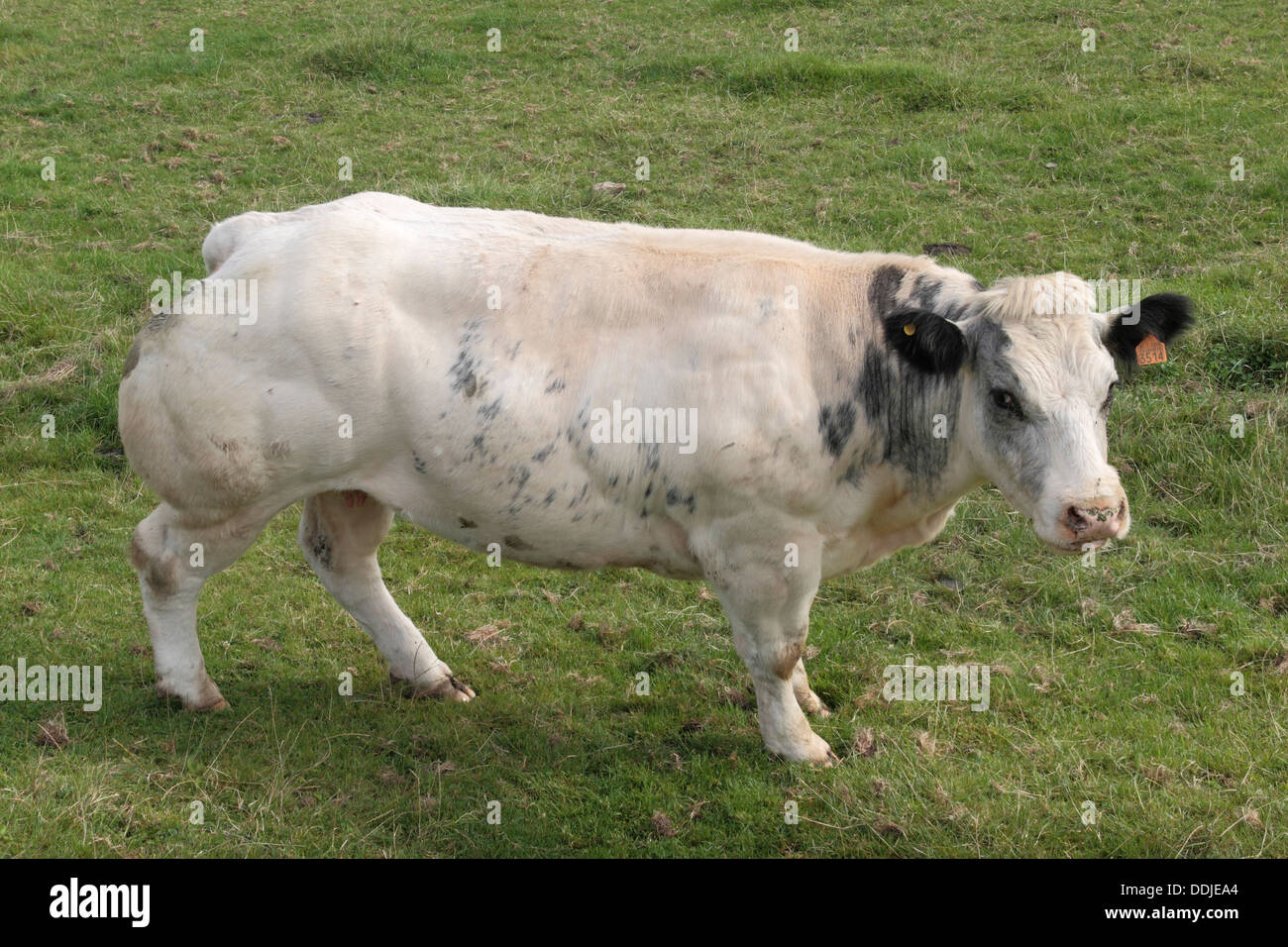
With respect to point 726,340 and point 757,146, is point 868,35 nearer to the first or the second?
point 757,146

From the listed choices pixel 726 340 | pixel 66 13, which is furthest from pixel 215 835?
pixel 66 13

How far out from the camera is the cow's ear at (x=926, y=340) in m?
5.93

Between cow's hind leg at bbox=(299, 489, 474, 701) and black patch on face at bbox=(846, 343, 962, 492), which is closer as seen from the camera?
black patch on face at bbox=(846, 343, 962, 492)

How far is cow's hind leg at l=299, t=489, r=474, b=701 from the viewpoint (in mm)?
7062

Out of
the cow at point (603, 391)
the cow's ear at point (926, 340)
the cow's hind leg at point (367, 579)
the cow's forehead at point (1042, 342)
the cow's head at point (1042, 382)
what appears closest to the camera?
the cow's head at point (1042, 382)

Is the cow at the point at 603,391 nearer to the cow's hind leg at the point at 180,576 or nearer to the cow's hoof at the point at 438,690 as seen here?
the cow's hind leg at the point at 180,576

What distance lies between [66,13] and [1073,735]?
661 inches

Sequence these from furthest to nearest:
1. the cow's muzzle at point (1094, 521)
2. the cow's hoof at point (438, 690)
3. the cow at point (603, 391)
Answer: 1. the cow's hoof at point (438, 690)
2. the cow at point (603, 391)
3. the cow's muzzle at point (1094, 521)

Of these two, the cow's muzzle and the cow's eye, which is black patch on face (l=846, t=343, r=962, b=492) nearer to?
the cow's eye

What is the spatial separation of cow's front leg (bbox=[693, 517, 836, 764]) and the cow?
1 centimetres

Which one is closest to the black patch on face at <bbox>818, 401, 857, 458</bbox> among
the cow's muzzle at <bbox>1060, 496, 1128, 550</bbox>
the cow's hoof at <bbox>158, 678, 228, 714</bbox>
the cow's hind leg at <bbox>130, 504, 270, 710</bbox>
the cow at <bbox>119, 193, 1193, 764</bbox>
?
the cow at <bbox>119, 193, 1193, 764</bbox>

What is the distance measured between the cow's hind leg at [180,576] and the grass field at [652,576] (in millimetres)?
178

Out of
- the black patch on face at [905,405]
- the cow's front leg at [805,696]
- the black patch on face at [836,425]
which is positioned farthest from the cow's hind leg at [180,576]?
the black patch on face at [905,405]

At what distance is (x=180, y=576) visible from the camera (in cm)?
666
